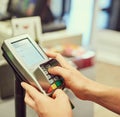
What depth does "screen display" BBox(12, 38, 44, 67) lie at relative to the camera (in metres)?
0.71

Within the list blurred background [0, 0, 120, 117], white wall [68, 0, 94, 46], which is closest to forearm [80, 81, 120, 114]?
blurred background [0, 0, 120, 117]

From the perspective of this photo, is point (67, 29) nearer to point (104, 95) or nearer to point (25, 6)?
point (25, 6)

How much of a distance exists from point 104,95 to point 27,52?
26 centimetres

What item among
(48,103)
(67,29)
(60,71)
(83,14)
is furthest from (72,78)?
(83,14)

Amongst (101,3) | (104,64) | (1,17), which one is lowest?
(104,64)

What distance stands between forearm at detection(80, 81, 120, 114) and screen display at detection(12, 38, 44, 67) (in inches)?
6.8

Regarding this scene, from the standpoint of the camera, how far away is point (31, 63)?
27.6 inches

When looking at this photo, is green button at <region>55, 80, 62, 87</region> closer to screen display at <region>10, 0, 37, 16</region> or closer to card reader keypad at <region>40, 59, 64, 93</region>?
card reader keypad at <region>40, 59, 64, 93</region>

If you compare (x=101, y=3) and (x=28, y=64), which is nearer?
(x=28, y=64)

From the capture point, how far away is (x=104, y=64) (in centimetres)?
284

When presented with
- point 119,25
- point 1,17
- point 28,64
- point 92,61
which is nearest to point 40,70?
point 28,64

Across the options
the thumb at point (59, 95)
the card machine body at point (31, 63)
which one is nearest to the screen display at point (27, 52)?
the card machine body at point (31, 63)

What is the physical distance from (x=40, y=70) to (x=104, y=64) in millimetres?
2216

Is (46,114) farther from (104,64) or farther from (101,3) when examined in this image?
(101,3)
